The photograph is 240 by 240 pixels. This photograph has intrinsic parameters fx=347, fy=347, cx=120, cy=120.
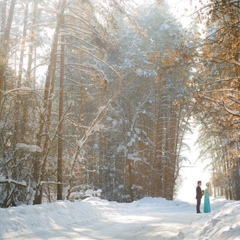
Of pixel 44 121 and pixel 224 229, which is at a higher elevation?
pixel 44 121

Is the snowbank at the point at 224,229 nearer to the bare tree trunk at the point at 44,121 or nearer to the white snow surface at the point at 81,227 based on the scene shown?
the white snow surface at the point at 81,227

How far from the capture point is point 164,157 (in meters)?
29.1

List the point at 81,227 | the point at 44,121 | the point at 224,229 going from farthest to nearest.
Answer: the point at 44,121, the point at 81,227, the point at 224,229

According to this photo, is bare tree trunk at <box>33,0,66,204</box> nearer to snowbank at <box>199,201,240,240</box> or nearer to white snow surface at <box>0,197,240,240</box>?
white snow surface at <box>0,197,240,240</box>

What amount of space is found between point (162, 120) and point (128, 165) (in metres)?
5.21

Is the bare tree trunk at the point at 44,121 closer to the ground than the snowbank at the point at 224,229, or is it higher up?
higher up

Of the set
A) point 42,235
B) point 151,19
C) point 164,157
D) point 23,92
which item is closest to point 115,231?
point 42,235

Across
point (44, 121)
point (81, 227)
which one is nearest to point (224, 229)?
point (81, 227)

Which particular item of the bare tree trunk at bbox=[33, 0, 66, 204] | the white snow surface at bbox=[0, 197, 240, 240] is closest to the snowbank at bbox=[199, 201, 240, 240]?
the white snow surface at bbox=[0, 197, 240, 240]

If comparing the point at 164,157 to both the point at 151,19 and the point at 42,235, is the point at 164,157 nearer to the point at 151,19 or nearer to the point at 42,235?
the point at 151,19

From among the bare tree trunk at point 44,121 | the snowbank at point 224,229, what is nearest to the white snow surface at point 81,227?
the snowbank at point 224,229

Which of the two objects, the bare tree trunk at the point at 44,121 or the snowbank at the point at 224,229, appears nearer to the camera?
the snowbank at the point at 224,229

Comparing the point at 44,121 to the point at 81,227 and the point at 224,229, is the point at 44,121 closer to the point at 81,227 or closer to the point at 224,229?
the point at 81,227

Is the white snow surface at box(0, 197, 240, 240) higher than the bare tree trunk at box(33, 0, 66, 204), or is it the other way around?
the bare tree trunk at box(33, 0, 66, 204)
